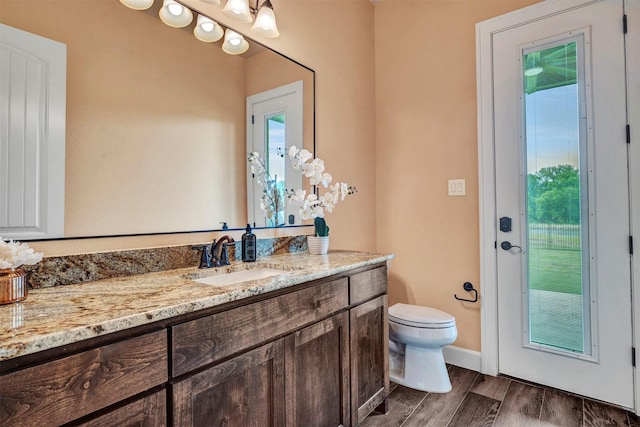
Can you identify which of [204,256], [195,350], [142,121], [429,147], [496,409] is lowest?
[496,409]

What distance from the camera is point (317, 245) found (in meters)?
1.93

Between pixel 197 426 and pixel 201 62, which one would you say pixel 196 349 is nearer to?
pixel 197 426

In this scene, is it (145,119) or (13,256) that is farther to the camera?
(145,119)

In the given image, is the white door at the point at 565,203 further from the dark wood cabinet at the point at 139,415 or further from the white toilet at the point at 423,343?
the dark wood cabinet at the point at 139,415

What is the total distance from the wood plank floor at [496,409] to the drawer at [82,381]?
1.34 metres

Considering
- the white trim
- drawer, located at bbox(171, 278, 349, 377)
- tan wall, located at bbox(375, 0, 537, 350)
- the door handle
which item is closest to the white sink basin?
drawer, located at bbox(171, 278, 349, 377)

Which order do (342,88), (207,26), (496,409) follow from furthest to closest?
(342,88) → (496,409) → (207,26)

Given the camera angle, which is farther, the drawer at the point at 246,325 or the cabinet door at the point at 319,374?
the cabinet door at the point at 319,374

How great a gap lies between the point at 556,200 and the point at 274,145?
1.70m

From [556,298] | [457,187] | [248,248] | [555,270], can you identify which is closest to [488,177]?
[457,187]

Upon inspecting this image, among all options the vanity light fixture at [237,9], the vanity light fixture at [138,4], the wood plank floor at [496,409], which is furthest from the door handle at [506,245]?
the vanity light fixture at [138,4]

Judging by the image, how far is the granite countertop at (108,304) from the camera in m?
0.68

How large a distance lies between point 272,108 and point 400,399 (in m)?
1.86

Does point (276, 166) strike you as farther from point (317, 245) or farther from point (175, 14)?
point (175, 14)
